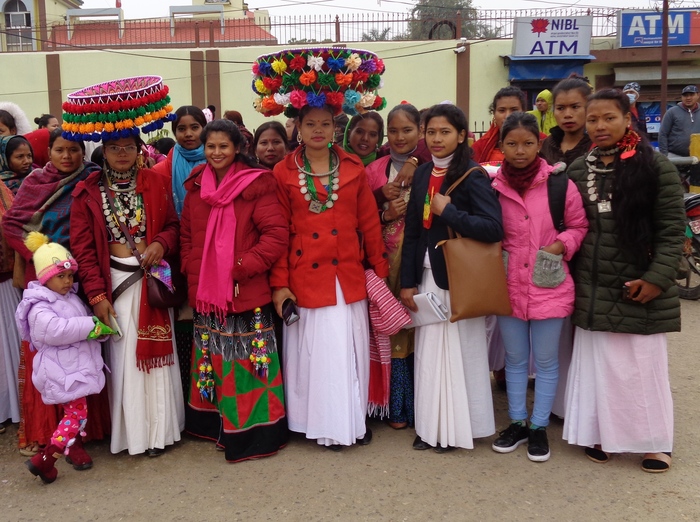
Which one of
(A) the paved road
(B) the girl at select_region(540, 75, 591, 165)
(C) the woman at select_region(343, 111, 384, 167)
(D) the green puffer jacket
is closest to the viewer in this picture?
(A) the paved road

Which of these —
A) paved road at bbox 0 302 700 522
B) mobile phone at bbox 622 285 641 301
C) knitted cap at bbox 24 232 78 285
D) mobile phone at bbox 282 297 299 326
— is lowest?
paved road at bbox 0 302 700 522

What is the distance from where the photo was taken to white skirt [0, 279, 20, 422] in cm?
420

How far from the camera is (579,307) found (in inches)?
140

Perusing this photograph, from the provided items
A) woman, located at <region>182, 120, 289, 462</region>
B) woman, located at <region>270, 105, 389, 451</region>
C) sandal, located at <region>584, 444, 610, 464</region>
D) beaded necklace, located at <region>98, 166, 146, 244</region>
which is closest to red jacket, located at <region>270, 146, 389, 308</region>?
woman, located at <region>270, 105, 389, 451</region>

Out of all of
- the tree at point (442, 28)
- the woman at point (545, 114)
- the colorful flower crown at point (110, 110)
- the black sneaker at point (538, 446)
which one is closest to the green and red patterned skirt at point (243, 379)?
the colorful flower crown at point (110, 110)

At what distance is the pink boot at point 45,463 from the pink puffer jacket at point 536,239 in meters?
2.58

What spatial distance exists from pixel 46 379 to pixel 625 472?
122 inches

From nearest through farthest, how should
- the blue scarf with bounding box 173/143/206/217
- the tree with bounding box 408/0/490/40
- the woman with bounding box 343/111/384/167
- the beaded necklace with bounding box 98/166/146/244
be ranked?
the beaded necklace with bounding box 98/166/146/244 < the blue scarf with bounding box 173/143/206/217 < the woman with bounding box 343/111/384/167 < the tree with bounding box 408/0/490/40

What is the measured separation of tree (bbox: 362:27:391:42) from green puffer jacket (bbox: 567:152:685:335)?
16270 mm

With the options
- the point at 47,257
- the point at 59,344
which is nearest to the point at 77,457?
the point at 59,344

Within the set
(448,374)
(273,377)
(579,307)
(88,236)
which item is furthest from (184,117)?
(579,307)

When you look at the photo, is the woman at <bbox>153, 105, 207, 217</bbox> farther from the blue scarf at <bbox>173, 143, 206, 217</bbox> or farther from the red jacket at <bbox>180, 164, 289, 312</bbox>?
the red jacket at <bbox>180, 164, 289, 312</bbox>

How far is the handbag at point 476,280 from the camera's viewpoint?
3504mm

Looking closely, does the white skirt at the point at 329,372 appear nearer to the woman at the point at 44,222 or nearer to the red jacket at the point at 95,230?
the red jacket at the point at 95,230
